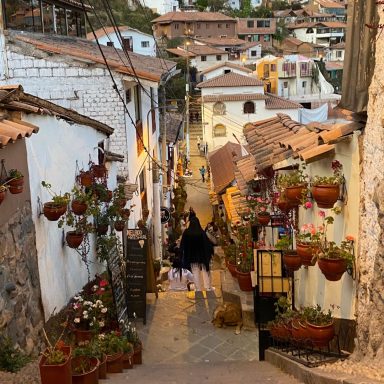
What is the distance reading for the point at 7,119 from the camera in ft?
22.4

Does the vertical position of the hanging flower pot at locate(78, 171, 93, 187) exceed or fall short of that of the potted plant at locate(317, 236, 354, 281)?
it exceeds it

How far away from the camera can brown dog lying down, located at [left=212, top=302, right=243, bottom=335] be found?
1102 cm

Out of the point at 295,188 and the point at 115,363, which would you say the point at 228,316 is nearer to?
the point at 115,363

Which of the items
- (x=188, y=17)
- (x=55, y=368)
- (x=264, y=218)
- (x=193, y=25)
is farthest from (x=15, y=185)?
(x=193, y=25)

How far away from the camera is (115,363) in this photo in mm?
7945

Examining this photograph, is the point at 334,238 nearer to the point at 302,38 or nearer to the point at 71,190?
the point at 71,190

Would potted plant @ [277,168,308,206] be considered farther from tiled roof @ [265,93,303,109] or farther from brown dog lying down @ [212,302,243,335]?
tiled roof @ [265,93,303,109]

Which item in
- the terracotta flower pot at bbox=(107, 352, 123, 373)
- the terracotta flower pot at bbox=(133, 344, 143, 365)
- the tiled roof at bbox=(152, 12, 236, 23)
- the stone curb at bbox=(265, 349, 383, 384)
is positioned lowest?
the terracotta flower pot at bbox=(133, 344, 143, 365)

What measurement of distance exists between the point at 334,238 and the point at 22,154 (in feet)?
15.1

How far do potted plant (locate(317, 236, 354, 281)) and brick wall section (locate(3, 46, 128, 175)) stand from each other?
32.0ft

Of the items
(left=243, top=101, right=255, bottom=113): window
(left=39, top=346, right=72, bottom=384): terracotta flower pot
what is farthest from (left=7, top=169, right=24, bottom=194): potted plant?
(left=243, top=101, right=255, bottom=113): window

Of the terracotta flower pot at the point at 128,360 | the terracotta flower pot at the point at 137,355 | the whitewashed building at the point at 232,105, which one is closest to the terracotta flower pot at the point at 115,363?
the terracotta flower pot at the point at 128,360

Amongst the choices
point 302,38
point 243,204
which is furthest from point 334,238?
point 302,38

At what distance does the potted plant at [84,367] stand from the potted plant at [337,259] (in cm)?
315
